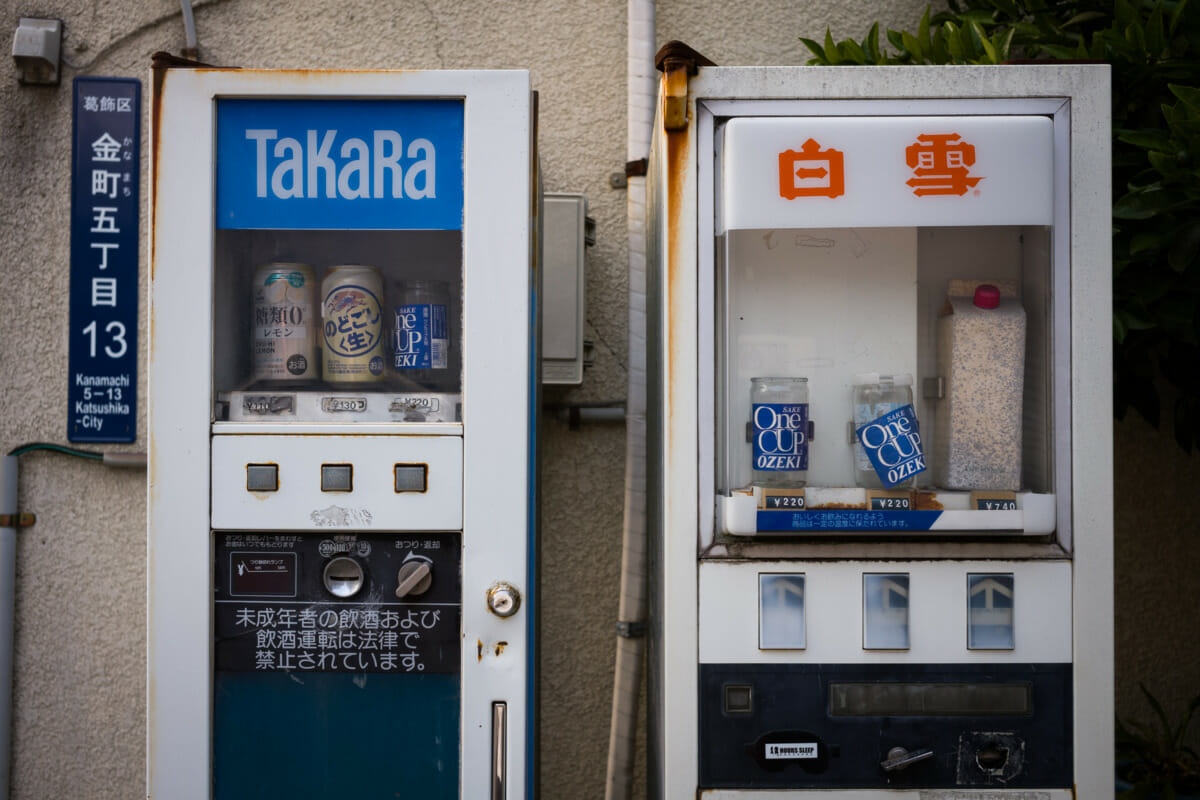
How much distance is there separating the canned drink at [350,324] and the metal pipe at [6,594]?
1.48 metres

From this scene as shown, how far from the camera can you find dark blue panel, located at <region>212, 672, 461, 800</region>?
1.68 meters

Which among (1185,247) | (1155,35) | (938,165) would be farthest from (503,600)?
(1155,35)

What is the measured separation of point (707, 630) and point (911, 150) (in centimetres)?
101

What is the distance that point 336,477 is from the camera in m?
1.63

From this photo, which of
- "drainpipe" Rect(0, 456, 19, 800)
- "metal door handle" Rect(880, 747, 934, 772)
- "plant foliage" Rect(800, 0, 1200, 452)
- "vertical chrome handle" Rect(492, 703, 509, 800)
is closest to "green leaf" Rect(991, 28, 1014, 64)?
"plant foliage" Rect(800, 0, 1200, 452)

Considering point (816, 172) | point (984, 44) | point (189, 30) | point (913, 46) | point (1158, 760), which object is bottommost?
point (1158, 760)

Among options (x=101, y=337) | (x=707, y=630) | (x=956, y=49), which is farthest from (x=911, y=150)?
(x=101, y=337)

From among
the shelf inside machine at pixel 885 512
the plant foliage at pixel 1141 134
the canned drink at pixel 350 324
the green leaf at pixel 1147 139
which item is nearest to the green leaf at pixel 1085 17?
the plant foliage at pixel 1141 134

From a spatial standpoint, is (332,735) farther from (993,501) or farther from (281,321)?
(993,501)

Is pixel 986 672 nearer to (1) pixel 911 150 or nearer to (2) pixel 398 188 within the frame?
(1) pixel 911 150

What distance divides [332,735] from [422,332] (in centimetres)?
88

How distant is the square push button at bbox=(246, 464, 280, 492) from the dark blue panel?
0.40 m

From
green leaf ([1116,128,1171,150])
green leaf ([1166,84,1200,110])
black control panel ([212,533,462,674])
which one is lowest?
black control panel ([212,533,462,674])

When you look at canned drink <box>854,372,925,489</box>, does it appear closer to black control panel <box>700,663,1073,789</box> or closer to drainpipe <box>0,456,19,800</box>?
black control panel <box>700,663,1073,789</box>
